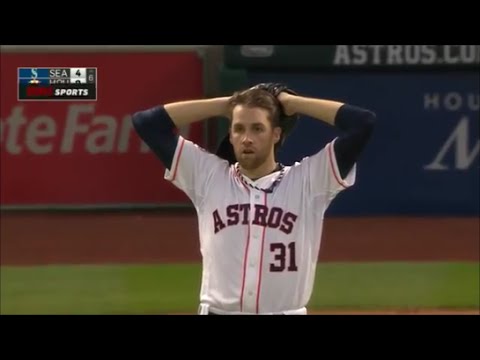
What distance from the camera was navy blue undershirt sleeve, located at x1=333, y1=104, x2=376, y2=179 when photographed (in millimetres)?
3934

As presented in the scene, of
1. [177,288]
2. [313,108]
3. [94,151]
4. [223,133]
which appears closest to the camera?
[313,108]

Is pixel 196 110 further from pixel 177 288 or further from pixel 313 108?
pixel 177 288

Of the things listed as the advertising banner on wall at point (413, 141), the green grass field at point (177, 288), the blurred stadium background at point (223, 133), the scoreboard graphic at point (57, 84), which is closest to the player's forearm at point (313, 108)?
the scoreboard graphic at point (57, 84)

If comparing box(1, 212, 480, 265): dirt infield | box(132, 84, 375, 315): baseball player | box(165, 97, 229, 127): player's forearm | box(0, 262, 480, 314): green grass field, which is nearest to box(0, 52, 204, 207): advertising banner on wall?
box(1, 212, 480, 265): dirt infield

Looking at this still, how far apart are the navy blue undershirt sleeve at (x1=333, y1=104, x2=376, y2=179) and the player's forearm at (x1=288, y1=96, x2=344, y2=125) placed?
0.06 metres

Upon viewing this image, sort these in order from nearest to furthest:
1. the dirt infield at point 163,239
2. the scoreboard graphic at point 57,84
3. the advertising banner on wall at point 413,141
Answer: the scoreboard graphic at point 57,84, the dirt infield at point 163,239, the advertising banner on wall at point 413,141

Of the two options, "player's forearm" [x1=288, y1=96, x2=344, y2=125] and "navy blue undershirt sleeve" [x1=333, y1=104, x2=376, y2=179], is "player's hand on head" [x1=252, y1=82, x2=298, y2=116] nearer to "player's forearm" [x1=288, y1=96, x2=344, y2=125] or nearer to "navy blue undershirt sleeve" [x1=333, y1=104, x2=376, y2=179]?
"player's forearm" [x1=288, y1=96, x2=344, y2=125]

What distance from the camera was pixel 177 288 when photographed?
9.74 m

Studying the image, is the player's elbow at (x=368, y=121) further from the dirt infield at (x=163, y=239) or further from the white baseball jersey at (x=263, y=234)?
the dirt infield at (x=163, y=239)

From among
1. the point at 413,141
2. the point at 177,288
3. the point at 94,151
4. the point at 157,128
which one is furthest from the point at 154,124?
the point at 413,141

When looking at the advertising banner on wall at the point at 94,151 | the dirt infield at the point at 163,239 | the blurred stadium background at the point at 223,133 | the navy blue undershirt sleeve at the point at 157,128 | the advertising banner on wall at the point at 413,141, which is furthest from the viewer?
the advertising banner on wall at the point at 94,151

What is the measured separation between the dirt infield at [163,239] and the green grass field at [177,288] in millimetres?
510

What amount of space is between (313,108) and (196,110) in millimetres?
434

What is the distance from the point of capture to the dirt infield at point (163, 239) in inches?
453
